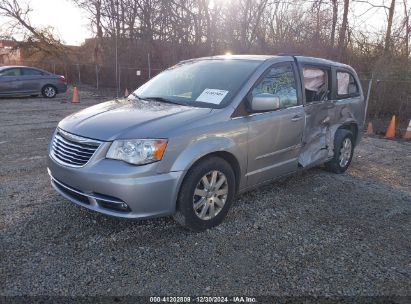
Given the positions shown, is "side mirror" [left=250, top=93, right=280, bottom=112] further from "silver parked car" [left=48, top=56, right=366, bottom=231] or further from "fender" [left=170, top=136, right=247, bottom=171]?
"fender" [left=170, top=136, right=247, bottom=171]

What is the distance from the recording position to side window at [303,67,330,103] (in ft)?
16.0

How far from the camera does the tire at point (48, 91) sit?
16956mm

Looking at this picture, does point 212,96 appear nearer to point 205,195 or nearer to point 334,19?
point 205,195

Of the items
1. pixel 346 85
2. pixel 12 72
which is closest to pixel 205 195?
pixel 346 85

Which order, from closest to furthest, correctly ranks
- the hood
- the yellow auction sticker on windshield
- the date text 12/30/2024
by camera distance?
the date text 12/30/2024 < the hood < the yellow auction sticker on windshield

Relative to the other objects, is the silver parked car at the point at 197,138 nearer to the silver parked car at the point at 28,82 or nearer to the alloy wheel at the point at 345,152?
the alloy wheel at the point at 345,152

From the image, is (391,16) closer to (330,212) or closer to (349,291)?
(330,212)

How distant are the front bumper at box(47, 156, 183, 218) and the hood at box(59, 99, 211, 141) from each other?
0.29 meters

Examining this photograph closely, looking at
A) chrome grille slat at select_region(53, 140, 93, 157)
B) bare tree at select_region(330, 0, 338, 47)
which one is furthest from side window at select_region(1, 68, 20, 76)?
chrome grille slat at select_region(53, 140, 93, 157)

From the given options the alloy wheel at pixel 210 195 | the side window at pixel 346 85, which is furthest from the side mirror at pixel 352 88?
the alloy wheel at pixel 210 195

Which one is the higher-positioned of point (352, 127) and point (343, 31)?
point (343, 31)

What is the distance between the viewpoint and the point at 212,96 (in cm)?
400

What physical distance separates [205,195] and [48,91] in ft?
51.2

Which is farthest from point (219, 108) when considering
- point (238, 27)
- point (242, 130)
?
point (238, 27)
